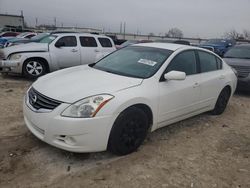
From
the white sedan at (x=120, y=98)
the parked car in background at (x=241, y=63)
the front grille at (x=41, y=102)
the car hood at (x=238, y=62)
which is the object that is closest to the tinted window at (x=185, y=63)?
the white sedan at (x=120, y=98)

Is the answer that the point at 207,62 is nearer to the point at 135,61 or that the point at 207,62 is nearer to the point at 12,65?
the point at 135,61

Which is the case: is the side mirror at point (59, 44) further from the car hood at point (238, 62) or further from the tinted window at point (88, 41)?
the car hood at point (238, 62)

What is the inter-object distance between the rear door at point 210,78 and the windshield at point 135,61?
3.02ft

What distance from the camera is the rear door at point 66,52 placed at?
873cm

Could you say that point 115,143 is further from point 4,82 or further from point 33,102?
point 4,82

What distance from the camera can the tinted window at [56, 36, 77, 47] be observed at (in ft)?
29.4

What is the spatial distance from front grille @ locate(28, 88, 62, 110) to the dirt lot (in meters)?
0.64

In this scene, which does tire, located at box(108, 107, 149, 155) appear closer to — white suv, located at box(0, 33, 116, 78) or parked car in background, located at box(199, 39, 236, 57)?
white suv, located at box(0, 33, 116, 78)

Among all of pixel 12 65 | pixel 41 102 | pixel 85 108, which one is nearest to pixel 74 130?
pixel 85 108

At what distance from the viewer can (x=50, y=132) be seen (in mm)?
3223

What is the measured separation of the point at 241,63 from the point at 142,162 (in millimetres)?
5806

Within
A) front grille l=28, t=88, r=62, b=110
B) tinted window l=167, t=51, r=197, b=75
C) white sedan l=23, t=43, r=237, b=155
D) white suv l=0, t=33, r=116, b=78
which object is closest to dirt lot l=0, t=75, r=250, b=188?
white sedan l=23, t=43, r=237, b=155

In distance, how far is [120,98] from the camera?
3367 mm

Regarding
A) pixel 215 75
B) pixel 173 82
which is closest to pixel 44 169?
pixel 173 82
